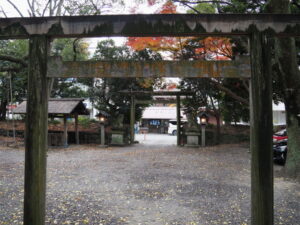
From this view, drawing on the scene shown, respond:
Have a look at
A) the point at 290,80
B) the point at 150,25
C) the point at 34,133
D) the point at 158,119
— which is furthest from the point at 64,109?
the point at 158,119

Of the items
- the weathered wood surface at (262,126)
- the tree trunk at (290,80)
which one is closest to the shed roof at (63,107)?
the tree trunk at (290,80)

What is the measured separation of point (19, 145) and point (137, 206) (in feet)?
42.2

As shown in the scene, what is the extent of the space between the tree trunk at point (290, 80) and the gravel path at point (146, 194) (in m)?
1.01

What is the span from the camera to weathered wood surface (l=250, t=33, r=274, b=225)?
279 cm

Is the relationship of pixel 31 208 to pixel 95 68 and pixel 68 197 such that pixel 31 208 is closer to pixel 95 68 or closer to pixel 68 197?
pixel 95 68

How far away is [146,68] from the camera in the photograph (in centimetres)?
305

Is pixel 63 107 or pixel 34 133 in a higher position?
pixel 63 107

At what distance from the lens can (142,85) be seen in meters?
17.7

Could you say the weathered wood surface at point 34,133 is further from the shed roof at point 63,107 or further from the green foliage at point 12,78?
the green foliage at point 12,78

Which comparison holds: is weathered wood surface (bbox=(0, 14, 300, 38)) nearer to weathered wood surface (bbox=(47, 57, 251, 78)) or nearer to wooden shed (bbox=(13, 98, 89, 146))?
weathered wood surface (bbox=(47, 57, 251, 78))

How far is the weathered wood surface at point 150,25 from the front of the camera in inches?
Result: 112

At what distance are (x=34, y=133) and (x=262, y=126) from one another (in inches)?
105

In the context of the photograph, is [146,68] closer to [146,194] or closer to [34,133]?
[34,133]

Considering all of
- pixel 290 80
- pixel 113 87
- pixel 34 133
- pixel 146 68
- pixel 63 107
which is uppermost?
pixel 113 87
